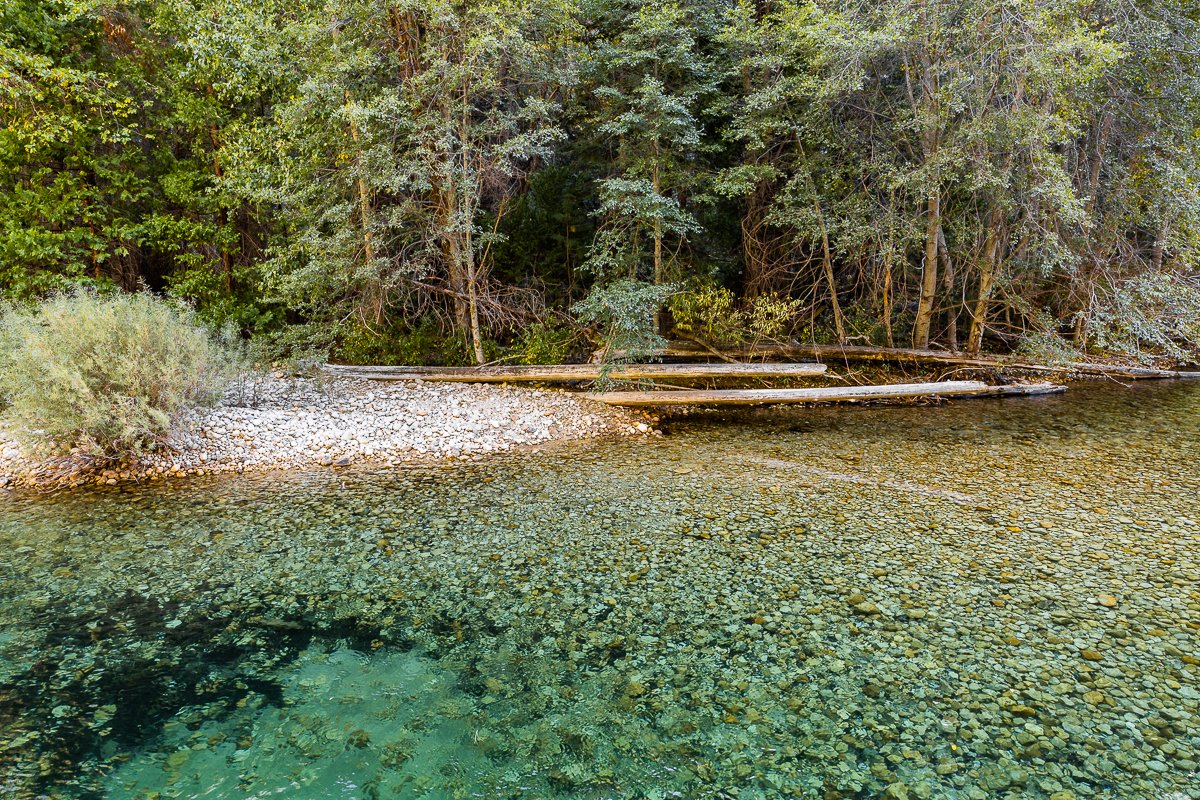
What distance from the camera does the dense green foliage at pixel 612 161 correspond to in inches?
333

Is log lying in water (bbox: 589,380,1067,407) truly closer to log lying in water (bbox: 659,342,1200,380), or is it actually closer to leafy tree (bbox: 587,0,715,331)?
log lying in water (bbox: 659,342,1200,380)

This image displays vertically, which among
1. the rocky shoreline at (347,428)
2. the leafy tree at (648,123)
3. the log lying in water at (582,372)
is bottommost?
the rocky shoreline at (347,428)

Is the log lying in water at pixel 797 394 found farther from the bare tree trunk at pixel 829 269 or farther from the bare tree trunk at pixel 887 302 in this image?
the bare tree trunk at pixel 829 269

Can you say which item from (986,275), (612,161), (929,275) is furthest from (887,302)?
(612,161)

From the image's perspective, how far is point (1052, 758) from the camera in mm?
2701

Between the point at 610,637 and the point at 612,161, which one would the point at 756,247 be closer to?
the point at 612,161

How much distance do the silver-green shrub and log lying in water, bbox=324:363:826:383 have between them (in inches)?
150

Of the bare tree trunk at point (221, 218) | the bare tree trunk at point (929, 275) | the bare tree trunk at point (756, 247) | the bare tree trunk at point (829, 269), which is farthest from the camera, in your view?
the bare tree trunk at point (756, 247)

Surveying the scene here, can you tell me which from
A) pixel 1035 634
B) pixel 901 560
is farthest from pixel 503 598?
pixel 1035 634

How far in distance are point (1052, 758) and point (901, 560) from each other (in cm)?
193

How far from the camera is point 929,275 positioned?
10.4 m

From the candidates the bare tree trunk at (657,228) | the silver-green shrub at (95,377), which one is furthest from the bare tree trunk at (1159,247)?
the silver-green shrub at (95,377)

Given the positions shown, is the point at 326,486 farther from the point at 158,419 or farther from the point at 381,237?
the point at 381,237

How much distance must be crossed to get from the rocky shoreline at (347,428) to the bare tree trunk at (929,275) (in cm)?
546
